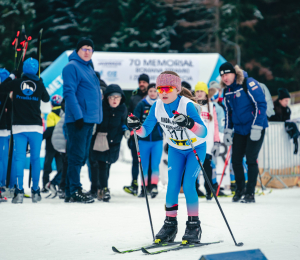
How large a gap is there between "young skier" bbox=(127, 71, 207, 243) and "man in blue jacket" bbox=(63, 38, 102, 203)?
210 centimetres

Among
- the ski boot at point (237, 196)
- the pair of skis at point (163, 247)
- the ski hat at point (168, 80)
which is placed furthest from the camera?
the ski boot at point (237, 196)

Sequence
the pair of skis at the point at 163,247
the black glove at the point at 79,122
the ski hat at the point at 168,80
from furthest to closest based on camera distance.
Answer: the black glove at the point at 79,122 < the ski hat at the point at 168,80 < the pair of skis at the point at 163,247

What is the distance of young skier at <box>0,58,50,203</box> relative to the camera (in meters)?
6.07

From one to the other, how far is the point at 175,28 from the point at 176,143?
3322cm

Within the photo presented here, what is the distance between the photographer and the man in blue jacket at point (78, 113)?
6070mm

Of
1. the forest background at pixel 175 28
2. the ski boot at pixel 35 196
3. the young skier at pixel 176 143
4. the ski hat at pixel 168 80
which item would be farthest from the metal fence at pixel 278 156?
the forest background at pixel 175 28

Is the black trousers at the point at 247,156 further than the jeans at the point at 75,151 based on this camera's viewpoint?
Yes

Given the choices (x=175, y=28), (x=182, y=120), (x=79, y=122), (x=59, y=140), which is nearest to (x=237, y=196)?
(x=79, y=122)

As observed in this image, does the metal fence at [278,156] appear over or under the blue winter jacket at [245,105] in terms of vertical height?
under

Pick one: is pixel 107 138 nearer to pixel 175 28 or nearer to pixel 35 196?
pixel 35 196

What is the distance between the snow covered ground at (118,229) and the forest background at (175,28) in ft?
90.2

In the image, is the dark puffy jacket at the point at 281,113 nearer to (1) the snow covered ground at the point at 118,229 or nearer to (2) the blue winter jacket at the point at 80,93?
(1) the snow covered ground at the point at 118,229

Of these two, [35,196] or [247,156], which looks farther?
[247,156]

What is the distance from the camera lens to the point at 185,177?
3.97 metres
